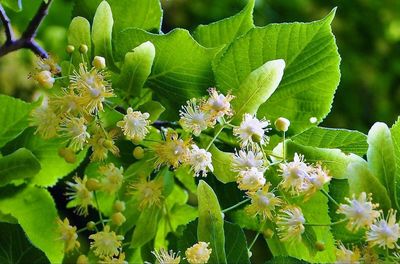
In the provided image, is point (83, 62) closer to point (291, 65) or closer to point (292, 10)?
point (291, 65)

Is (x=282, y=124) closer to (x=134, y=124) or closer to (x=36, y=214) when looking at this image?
(x=134, y=124)

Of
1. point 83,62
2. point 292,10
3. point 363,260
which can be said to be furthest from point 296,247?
point 292,10

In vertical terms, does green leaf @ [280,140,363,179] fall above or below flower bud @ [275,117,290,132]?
below

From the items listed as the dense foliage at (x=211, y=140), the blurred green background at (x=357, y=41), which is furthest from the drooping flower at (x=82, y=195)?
the blurred green background at (x=357, y=41)

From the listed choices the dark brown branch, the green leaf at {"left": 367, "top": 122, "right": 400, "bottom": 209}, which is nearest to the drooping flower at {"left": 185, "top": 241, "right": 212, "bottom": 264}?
the green leaf at {"left": 367, "top": 122, "right": 400, "bottom": 209}

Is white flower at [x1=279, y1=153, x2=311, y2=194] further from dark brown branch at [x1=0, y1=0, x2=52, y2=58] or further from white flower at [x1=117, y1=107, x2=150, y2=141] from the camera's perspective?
dark brown branch at [x1=0, y1=0, x2=52, y2=58]

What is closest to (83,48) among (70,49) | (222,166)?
(70,49)
